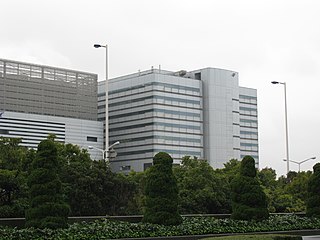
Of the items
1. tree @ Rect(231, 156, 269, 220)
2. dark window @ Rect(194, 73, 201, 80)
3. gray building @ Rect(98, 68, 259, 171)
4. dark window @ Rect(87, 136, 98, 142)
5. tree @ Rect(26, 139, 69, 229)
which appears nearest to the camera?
tree @ Rect(26, 139, 69, 229)

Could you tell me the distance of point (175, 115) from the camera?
423 feet

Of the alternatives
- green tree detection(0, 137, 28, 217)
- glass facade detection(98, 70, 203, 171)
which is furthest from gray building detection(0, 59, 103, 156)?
green tree detection(0, 137, 28, 217)

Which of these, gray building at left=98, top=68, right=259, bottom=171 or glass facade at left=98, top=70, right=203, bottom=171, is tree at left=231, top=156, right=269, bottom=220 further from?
glass facade at left=98, top=70, right=203, bottom=171

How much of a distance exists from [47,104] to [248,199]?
90.7m

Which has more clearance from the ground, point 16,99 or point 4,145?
point 16,99

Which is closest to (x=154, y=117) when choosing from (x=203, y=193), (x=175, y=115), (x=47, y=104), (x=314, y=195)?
(x=175, y=115)

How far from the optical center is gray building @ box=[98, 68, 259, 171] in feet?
413

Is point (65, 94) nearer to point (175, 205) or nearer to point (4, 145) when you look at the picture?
point (4, 145)

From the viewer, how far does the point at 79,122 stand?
11888 cm

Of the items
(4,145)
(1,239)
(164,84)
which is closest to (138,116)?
(164,84)

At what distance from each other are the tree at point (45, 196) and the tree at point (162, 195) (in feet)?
15.4

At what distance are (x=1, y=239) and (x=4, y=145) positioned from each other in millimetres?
22920

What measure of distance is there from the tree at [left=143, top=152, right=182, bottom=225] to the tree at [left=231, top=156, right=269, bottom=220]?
4.40 meters

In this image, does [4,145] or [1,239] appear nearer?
[1,239]
